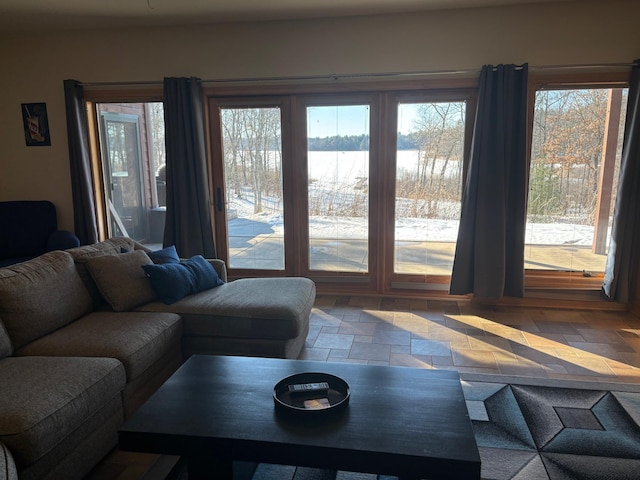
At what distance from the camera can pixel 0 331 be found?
2109 mm

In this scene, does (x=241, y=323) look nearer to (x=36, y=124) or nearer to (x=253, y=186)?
(x=253, y=186)

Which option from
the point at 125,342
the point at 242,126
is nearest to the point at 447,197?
the point at 242,126

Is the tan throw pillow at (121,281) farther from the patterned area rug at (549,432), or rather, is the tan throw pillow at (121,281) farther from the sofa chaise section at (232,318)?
the patterned area rug at (549,432)

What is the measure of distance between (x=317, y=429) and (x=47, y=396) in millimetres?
1078

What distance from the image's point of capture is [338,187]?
431 cm

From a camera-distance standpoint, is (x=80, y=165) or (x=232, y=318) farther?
(x=80, y=165)

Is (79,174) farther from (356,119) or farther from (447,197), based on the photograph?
(447,197)

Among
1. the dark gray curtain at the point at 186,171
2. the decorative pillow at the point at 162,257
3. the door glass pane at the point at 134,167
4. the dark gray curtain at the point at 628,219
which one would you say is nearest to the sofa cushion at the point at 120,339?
the decorative pillow at the point at 162,257

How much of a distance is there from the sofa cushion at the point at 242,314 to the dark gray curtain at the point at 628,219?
277cm

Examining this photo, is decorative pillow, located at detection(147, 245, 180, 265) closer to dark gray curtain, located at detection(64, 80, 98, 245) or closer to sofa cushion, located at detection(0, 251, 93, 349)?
sofa cushion, located at detection(0, 251, 93, 349)

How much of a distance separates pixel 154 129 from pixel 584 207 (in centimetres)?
439

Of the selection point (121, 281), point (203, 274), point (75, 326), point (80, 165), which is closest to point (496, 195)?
point (203, 274)

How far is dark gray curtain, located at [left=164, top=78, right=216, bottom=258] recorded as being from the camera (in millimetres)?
4109

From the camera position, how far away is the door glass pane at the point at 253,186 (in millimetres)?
4301
